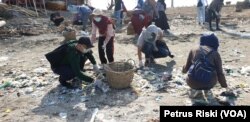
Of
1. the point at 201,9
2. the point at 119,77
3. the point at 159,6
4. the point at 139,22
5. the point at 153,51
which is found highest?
the point at 159,6

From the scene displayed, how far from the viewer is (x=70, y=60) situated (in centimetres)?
667

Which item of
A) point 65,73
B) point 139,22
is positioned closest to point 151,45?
point 65,73

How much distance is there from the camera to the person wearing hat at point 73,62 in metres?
6.52

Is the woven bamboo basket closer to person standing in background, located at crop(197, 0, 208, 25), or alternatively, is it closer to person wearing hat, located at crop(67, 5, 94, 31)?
person wearing hat, located at crop(67, 5, 94, 31)

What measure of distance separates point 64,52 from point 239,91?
3.18m

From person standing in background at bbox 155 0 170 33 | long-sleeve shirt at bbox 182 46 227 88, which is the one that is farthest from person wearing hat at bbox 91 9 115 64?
person standing in background at bbox 155 0 170 33

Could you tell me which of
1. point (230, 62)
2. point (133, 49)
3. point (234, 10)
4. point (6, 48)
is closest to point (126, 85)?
point (230, 62)

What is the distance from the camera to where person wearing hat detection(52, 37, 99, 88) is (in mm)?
6523

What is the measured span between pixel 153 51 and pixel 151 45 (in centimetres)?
21

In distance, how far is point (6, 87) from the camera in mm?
7512

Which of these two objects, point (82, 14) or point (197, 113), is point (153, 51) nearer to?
point (197, 113)

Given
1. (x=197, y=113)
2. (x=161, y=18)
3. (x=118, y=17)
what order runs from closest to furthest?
1. (x=197, y=113)
2. (x=161, y=18)
3. (x=118, y=17)

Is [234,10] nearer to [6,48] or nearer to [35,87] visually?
[6,48]

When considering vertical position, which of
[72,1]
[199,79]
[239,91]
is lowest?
[239,91]
